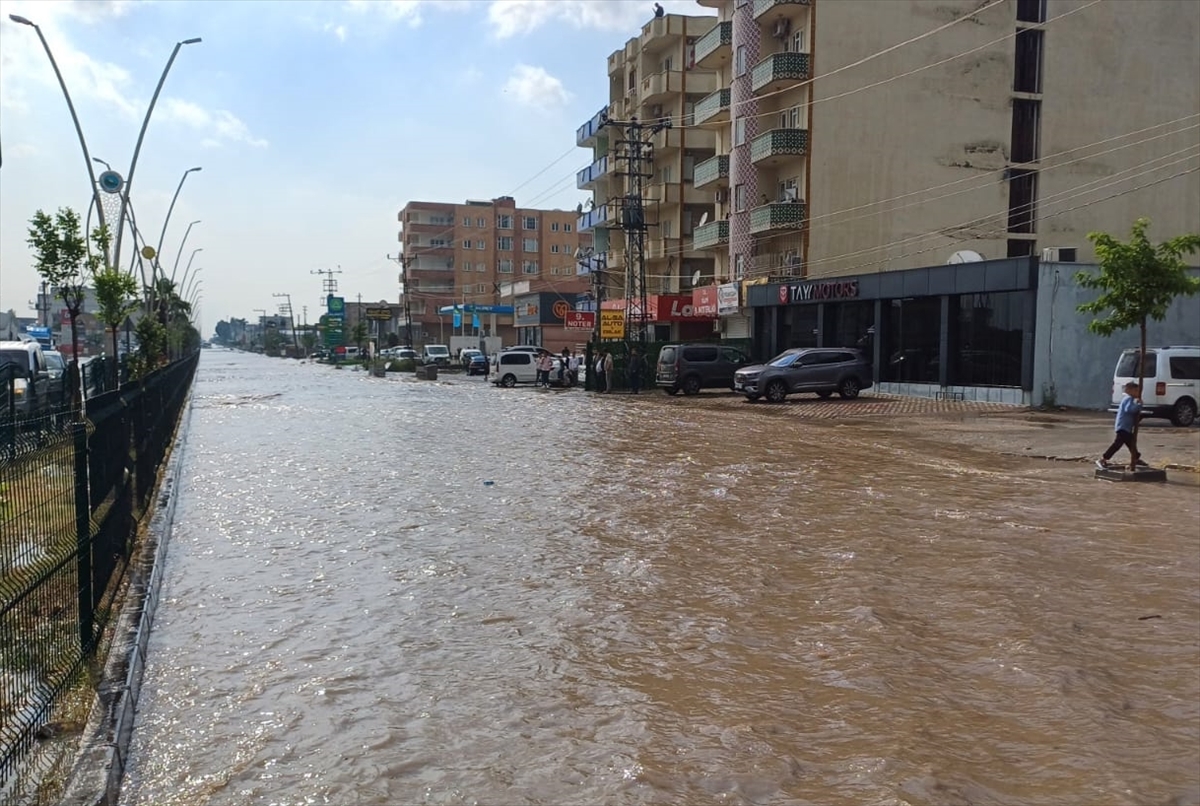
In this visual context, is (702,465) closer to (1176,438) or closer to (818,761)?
(1176,438)

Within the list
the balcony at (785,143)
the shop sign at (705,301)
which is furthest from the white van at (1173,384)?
the shop sign at (705,301)

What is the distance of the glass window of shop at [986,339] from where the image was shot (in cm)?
3219

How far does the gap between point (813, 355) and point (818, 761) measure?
29957 millimetres

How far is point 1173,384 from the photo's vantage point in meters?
24.3

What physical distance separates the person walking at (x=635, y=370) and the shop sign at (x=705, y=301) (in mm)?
7811

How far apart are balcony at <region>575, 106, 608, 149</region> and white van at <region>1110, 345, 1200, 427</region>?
4941cm

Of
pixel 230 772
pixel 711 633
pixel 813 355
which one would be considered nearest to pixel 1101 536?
pixel 711 633

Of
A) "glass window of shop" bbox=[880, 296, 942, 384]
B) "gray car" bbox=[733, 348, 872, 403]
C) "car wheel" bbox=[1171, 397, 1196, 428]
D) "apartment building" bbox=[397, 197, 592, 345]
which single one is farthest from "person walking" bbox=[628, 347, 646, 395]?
"apartment building" bbox=[397, 197, 592, 345]

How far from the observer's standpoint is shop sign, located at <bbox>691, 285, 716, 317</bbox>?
49.9 metres

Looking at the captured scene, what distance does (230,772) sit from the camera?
534cm

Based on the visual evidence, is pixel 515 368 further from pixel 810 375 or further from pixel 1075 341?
pixel 1075 341

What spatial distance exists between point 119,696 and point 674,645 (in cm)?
358

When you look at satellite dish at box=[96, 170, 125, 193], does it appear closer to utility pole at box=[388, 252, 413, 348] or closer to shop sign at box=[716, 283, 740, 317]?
shop sign at box=[716, 283, 740, 317]

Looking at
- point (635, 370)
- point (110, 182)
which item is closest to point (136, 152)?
point (110, 182)
